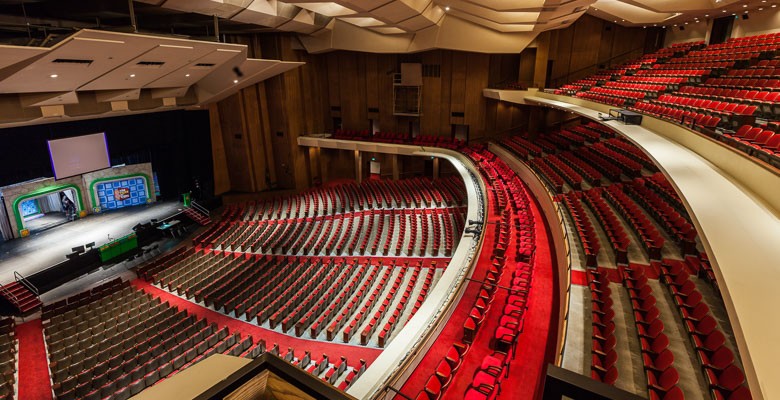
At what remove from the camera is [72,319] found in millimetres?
6984

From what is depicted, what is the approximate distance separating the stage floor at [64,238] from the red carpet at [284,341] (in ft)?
12.2

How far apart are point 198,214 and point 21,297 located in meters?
5.09

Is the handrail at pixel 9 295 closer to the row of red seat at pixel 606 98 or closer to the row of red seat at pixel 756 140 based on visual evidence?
the row of red seat at pixel 756 140

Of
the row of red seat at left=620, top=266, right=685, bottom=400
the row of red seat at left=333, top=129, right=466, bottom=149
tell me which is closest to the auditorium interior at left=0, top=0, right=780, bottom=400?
the row of red seat at left=620, top=266, right=685, bottom=400

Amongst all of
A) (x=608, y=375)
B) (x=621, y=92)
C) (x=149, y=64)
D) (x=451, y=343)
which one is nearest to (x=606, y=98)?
(x=621, y=92)

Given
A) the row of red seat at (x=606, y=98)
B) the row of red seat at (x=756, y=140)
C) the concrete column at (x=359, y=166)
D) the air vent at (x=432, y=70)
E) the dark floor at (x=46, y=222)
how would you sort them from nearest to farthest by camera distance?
the row of red seat at (x=756, y=140), the row of red seat at (x=606, y=98), the dark floor at (x=46, y=222), the air vent at (x=432, y=70), the concrete column at (x=359, y=166)

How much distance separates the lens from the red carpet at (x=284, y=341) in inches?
219

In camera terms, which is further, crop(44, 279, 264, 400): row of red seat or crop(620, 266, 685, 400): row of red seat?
crop(44, 279, 264, 400): row of red seat

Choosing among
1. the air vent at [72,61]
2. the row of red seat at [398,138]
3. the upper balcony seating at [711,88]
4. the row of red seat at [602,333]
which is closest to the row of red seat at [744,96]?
the upper balcony seating at [711,88]

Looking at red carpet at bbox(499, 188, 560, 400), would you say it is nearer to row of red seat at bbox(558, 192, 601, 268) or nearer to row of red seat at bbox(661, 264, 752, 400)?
row of red seat at bbox(558, 192, 601, 268)

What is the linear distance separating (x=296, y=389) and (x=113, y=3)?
8.16 m

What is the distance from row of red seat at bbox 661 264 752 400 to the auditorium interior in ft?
0.08

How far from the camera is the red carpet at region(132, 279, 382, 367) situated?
5570mm

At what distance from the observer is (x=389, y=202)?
11367 millimetres
